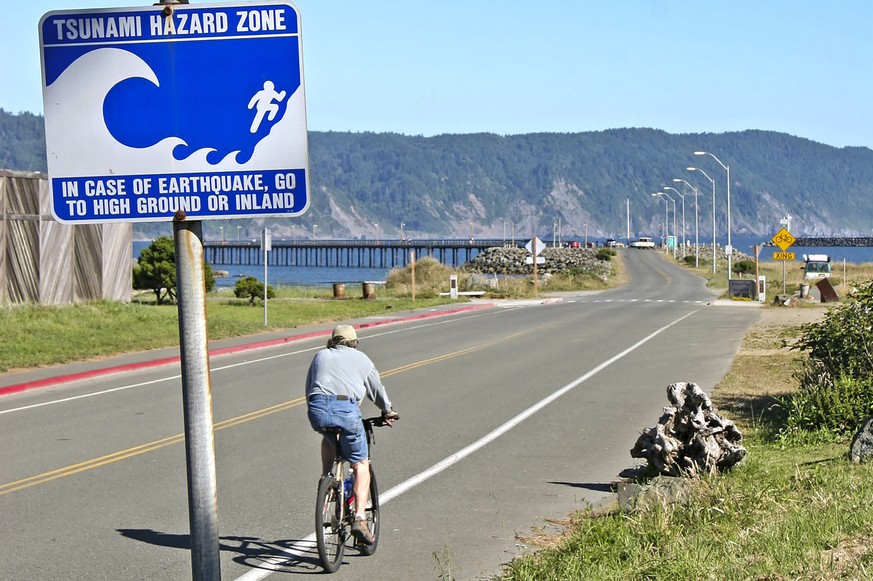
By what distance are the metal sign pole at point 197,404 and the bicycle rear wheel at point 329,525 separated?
4.18 meters

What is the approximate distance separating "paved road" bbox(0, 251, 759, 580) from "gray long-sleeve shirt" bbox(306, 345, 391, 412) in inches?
51.2

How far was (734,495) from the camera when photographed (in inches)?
358

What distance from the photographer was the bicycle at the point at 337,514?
8.04 metres

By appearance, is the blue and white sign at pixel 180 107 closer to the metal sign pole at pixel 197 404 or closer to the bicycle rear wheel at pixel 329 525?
the metal sign pole at pixel 197 404

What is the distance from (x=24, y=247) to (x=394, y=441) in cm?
2410

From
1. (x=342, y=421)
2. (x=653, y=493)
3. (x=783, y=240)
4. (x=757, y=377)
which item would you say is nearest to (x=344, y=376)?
(x=342, y=421)

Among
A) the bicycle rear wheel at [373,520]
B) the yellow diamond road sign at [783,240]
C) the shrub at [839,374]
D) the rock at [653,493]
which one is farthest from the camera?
the yellow diamond road sign at [783,240]

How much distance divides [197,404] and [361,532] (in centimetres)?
489

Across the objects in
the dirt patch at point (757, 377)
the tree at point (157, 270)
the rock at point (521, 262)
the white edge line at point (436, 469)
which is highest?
the tree at point (157, 270)

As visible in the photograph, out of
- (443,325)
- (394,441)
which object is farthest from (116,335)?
(394,441)

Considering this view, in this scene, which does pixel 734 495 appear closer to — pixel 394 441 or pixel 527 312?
pixel 394 441

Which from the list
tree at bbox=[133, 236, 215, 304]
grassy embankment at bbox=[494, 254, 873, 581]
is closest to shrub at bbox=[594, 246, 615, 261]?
tree at bbox=[133, 236, 215, 304]

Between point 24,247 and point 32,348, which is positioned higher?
point 24,247

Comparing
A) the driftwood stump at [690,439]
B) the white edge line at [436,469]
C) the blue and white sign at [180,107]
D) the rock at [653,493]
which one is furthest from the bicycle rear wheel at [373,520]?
the blue and white sign at [180,107]
